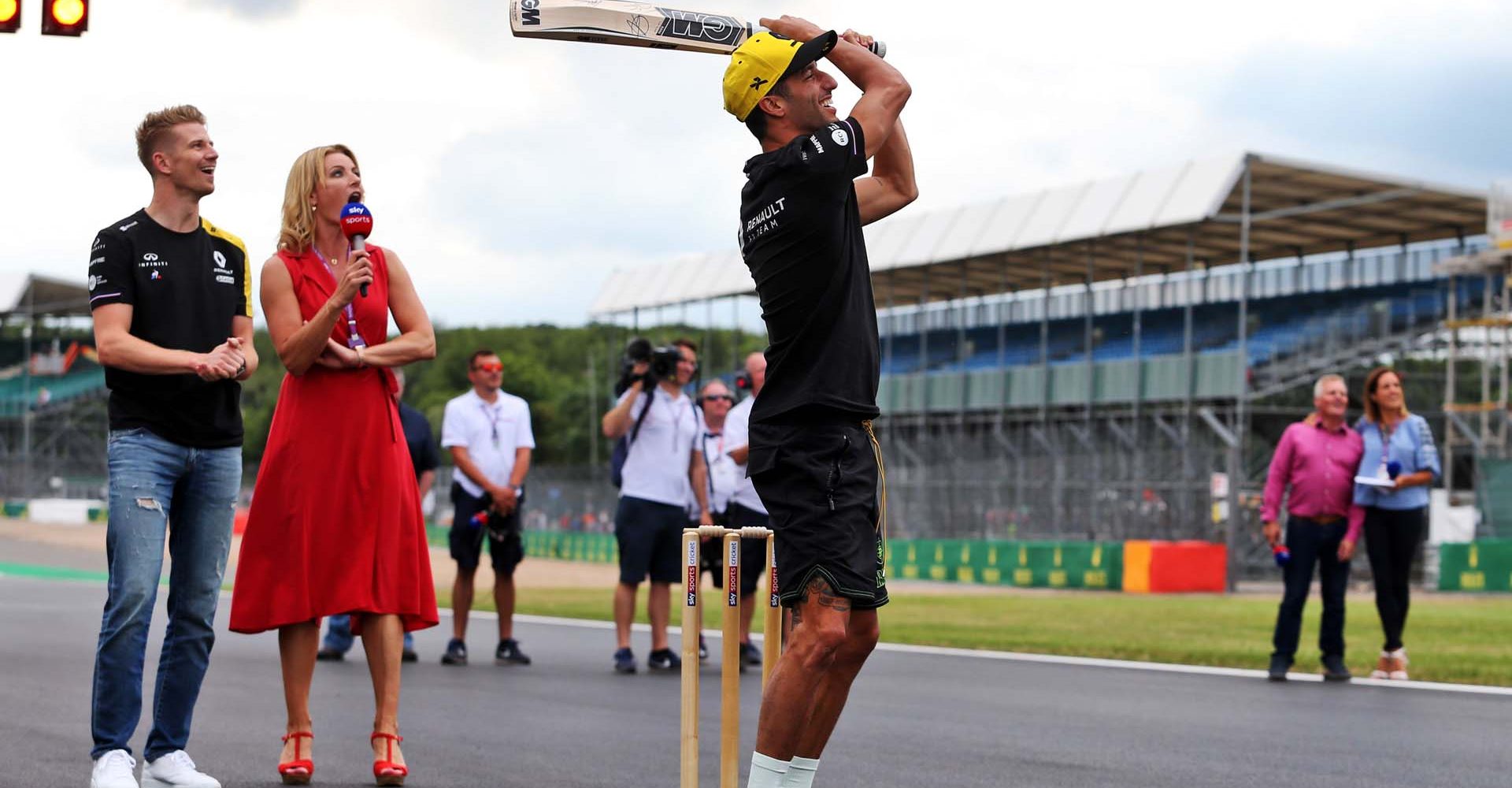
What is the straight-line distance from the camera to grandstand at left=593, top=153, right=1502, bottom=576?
36188mm

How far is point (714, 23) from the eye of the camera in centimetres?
470

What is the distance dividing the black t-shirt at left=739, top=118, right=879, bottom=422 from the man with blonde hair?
2.00 metres

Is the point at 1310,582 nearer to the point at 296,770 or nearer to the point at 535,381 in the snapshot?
the point at 296,770

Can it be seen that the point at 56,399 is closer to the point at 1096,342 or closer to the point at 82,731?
the point at 1096,342

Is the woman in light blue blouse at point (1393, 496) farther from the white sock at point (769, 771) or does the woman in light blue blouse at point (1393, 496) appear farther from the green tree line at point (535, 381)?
the green tree line at point (535, 381)

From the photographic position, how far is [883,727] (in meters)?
8.39

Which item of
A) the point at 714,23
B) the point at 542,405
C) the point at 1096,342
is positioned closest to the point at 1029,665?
the point at 714,23

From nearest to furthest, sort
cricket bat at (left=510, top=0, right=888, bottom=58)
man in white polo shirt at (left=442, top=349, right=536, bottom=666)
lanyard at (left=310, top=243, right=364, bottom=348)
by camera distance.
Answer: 1. cricket bat at (left=510, top=0, right=888, bottom=58)
2. lanyard at (left=310, top=243, right=364, bottom=348)
3. man in white polo shirt at (left=442, top=349, right=536, bottom=666)

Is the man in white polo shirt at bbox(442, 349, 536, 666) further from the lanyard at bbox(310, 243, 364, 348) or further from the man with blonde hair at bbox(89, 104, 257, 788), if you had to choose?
the man with blonde hair at bbox(89, 104, 257, 788)

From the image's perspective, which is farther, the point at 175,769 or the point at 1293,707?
the point at 1293,707

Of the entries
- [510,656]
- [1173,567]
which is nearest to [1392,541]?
[510,656]

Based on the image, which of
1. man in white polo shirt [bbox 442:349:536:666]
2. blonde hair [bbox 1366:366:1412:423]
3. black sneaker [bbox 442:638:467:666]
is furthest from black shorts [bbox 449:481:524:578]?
blonde hair [bbox 1366:366:1412:423]

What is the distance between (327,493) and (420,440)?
6434mm

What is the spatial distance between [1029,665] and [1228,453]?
2048 centimetres
